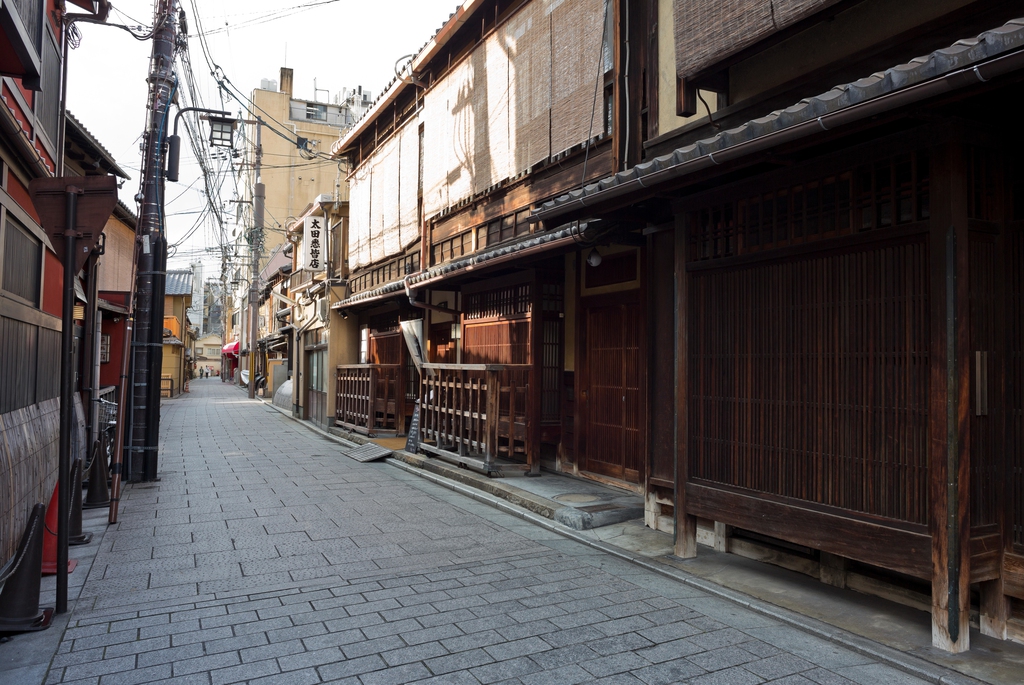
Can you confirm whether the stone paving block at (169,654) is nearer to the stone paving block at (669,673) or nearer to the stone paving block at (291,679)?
the stone paving block at (291,679)

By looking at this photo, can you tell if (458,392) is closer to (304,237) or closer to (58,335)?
(58,335)

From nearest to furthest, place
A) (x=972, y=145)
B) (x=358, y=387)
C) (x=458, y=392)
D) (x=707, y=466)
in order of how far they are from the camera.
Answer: (x=972, y=145)
(x=707, y=466)
(x=458, y=392)
(x=358, y=387)

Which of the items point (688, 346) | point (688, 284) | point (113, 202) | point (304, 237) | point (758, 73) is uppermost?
point (304, 237)

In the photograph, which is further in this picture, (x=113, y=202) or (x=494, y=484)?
(x=494, y=484)

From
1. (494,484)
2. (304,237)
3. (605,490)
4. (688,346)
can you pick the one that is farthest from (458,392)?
(304,237)

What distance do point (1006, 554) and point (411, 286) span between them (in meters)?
11.7

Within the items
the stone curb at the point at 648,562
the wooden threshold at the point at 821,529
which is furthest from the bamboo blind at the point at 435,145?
the wooden threshold at the point at 821,529

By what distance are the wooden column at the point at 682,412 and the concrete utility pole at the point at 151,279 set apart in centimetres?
1008

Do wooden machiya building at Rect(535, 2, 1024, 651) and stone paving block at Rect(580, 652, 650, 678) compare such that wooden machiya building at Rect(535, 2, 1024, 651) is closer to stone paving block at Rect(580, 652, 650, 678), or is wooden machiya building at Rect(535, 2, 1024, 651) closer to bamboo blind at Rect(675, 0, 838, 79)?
bamboo blind at Rect(675, 0, 838, 79)

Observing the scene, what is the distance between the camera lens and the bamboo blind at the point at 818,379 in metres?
4.95

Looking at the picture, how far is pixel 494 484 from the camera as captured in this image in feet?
34.6

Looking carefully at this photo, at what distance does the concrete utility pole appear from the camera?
495 inches

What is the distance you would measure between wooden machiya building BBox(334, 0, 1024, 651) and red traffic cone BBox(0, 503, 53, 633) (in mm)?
5874

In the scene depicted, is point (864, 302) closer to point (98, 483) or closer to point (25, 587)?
point (25, 587)
